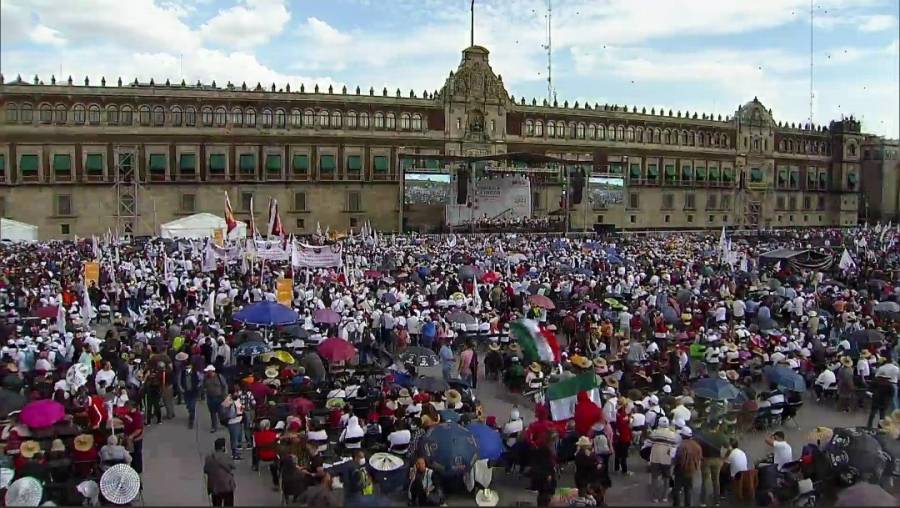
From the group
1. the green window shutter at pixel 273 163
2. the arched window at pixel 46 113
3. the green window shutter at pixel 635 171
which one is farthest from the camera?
the green window shutter at pixel 635 171

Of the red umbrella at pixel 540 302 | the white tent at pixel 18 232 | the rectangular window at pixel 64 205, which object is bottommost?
the red umbrella at pixel 540 302

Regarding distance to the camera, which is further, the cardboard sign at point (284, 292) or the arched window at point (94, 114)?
the arched window at point (94, 114)

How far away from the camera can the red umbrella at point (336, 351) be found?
14.4 meters

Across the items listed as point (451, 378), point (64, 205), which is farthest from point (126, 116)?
point (451, 378)

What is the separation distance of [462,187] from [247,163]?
15663 millimetres

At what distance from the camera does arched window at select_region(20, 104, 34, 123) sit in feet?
172

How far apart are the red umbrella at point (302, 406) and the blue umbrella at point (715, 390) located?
6.12m

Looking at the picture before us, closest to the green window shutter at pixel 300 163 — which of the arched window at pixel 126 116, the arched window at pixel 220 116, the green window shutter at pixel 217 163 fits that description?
the green window shutter at pixel 217 163

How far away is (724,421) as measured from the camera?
1170cm

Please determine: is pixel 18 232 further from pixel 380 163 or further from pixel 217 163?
pixel 380 163

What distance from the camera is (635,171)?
7075cm

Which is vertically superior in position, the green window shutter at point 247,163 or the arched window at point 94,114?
the arched window at point 94,114

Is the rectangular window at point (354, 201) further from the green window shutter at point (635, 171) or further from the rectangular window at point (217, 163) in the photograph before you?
the green window shutter at point (635, 171)

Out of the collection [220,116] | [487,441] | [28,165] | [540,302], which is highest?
[220,116]
